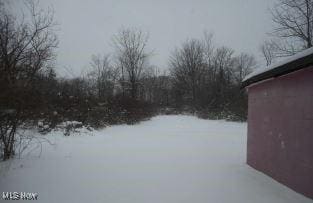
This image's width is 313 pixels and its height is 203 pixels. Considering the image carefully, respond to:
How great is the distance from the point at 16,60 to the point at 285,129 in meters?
5.62

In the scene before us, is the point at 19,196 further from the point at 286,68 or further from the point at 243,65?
the point at 243,65

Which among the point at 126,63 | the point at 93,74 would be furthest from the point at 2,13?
the point at 93,74

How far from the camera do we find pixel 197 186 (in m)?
4.52

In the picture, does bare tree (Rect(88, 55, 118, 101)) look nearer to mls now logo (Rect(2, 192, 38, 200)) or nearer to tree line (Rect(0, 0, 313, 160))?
tree line (Rect(0, 0, 313, 160))

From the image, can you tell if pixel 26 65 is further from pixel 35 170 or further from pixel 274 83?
pixel 274 83

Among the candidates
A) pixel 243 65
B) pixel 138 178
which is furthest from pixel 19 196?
pixel 243 65

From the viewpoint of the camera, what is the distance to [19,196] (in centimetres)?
383

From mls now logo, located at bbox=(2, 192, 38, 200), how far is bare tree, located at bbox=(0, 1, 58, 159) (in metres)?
1.47

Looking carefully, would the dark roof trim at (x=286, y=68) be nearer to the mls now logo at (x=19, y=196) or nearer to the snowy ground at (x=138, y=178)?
the snowy ground at (x=138, y=178)

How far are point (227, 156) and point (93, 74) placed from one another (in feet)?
112

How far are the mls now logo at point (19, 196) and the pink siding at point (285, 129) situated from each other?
396cm

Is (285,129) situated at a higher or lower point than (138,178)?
higher

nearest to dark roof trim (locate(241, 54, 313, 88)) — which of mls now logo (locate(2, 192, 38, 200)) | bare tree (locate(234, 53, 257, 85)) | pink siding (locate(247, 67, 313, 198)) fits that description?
pink siding (locate(247, 67, 313, 198))

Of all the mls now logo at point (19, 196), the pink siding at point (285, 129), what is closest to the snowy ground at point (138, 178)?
the mls now logo at point (19, 196)
